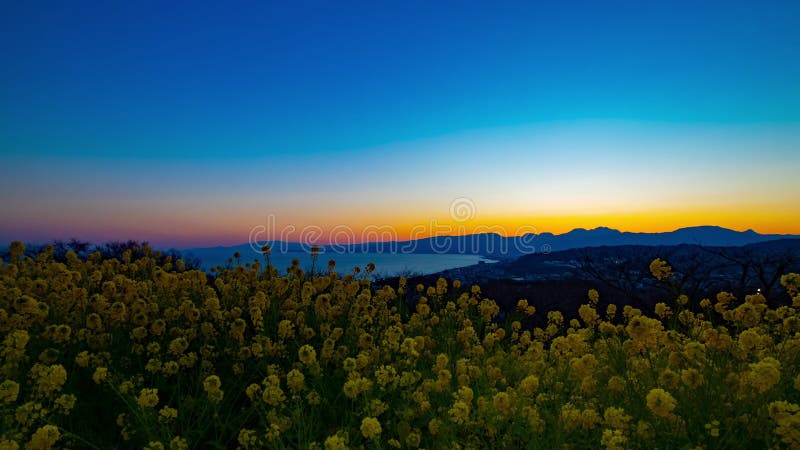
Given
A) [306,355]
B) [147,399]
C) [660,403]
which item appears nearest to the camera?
[660,403]

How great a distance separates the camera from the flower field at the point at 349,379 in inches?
134

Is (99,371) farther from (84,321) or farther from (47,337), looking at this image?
(84,321)

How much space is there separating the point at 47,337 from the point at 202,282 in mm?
2402

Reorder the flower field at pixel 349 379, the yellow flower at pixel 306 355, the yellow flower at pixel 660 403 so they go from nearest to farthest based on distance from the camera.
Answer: the yellow flower at pixel 660 403 < the flower field at pixel 349 379 < the yellow flower at pixel 306 355

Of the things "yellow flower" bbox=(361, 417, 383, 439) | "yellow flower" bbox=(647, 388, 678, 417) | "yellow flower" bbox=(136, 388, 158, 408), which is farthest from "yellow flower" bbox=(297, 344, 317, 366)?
"yellow flower" bbox=(647, 388, 678, 417)

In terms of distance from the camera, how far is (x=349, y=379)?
4297 mm

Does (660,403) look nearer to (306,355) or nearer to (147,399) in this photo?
(306,355)

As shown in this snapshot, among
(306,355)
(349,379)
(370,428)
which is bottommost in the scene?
(349,379)

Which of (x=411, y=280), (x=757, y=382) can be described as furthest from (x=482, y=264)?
(x=757, y=382)

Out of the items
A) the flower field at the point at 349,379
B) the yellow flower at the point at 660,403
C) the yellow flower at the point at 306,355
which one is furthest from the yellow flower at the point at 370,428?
the yellow flower at the point at 660,403

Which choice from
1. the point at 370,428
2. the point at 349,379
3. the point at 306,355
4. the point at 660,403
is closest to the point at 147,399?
the point at 306,355

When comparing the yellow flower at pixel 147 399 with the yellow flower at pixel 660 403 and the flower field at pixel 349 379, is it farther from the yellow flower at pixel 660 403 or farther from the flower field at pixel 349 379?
the yellow flower at pixel 660 403

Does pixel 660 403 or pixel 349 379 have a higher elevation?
pixel 660 403

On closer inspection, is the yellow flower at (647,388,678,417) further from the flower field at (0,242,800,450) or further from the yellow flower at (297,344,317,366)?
the yellow flower at (297,344,317,366)
